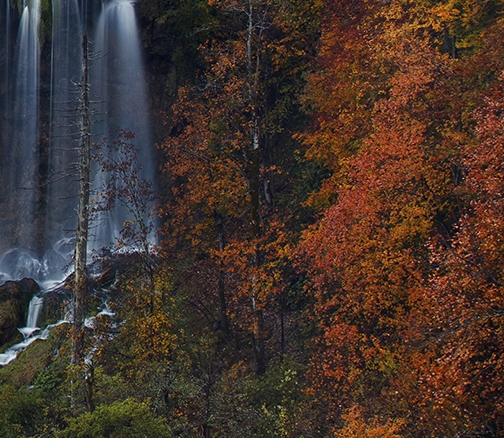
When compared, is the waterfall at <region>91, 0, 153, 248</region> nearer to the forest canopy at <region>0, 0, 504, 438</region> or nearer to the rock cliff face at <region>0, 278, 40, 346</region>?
the rock cliff face at <region>0, 278, 40, 346</region>

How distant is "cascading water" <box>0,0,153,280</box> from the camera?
2270 cm

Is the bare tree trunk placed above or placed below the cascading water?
below

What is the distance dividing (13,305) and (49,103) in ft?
31.7

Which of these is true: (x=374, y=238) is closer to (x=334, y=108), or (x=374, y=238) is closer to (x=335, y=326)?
(x=335, y=326)

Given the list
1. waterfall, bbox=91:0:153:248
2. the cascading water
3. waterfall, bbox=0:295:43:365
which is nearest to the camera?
waterfall, bbox=0:295:43:365

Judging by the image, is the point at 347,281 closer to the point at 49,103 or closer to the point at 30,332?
the point at 30,332

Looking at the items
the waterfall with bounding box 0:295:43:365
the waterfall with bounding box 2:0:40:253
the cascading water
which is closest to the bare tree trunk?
the waterfall with bounding box 0:295:43:365

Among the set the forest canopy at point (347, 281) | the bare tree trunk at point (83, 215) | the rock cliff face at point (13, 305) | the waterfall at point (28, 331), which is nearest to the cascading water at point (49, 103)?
the rock cliff face at point (13, 305)

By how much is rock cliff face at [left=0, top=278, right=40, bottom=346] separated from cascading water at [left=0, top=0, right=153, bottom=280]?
3.53m

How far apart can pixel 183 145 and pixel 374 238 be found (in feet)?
24.7

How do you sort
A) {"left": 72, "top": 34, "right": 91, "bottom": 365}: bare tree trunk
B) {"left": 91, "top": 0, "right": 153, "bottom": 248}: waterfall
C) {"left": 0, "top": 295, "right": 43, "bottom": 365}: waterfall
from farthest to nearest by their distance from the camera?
{"left": 91, "top": 0, "right": 153, "bottom": 248}: waterfall, {"left": 0, "top": 295, "right": 43, "bottom": 365}: waterfall, {"left": 72, "top": 34, "right": 91, "bottom": 365}: bare tree trunk

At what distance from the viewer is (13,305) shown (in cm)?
1769

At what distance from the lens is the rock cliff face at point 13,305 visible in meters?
16.9

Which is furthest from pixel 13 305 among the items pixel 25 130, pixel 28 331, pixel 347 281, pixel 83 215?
pixel 347 281
